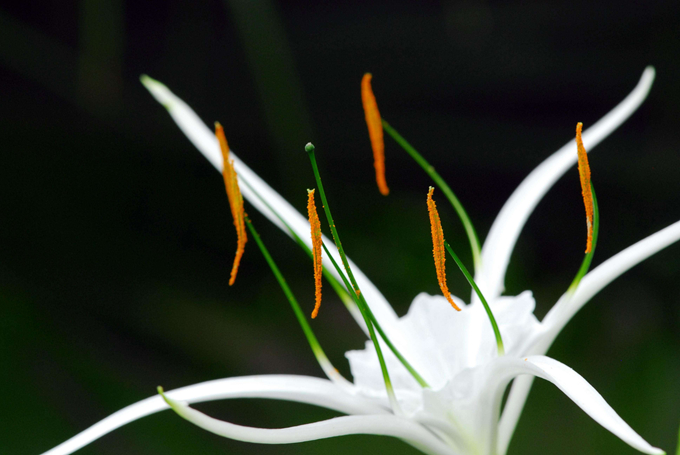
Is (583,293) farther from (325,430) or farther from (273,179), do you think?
(273,179)

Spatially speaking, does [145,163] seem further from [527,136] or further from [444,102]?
[527,136]

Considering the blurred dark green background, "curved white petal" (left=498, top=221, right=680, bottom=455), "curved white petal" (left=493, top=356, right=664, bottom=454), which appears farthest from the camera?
the blurred dark green background

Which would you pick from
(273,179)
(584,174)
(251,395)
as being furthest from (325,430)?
(273,179)

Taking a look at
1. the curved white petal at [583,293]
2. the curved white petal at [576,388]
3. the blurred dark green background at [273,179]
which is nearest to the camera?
the curved white petal at [576,388]

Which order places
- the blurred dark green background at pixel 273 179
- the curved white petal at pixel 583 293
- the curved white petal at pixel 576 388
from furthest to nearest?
the blurred dark green background at pixel 273 179 < the curved white petal at pixel 583 293 < the curved white petal at pixel 576 388

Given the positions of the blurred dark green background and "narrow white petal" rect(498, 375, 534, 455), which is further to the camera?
the blurred dark green background

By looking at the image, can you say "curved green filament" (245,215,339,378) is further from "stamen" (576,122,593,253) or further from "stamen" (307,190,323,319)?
"stamen" (576,122,593,253)

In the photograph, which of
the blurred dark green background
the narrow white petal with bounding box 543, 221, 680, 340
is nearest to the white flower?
the narrow white petal with bounding box 543, 221, 680, 340

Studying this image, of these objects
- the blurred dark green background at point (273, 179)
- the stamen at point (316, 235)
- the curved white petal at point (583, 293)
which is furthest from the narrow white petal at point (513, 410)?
the blurred dark green background at point (273, 179)

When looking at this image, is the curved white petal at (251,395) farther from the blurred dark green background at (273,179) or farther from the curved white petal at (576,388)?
the blurred dark green background at (273,179)
